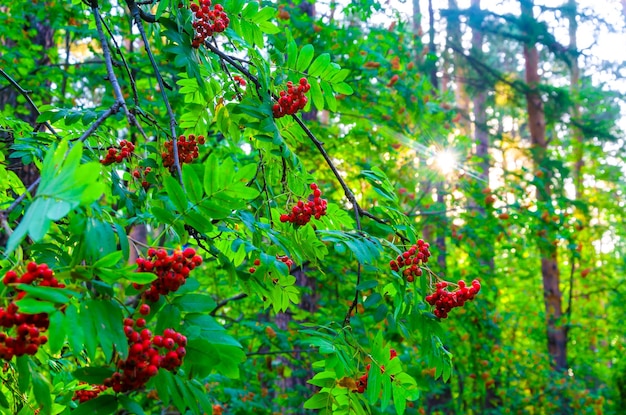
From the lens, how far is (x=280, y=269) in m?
1.75

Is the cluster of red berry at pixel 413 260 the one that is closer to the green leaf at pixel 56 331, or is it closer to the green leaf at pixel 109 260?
the green leaf at pixel 109 260

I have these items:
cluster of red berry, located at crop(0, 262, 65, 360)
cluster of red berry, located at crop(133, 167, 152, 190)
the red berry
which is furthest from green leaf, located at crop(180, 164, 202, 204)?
cluster of red berry, located at crop(133, 167, 152, 190)

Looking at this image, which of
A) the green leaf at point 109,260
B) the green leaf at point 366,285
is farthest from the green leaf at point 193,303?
the green leaf at point 366,285

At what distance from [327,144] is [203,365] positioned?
4712mm

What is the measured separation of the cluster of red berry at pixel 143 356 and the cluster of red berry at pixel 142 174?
1.09 metres

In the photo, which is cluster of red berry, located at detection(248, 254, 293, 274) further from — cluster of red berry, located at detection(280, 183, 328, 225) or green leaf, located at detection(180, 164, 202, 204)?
green leaf, located at detection(180, 164, 202, 204)

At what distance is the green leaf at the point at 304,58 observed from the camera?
7.26 ft

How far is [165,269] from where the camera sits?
1.30 meters

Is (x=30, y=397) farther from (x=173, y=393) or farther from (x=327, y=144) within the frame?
(x=327, y=144)

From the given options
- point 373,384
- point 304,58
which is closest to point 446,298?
point 373,384

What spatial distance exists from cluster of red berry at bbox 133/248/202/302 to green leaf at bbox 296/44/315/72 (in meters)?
1.16

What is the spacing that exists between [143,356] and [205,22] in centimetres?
127

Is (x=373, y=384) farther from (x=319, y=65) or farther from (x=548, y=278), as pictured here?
(x=548, y=278)

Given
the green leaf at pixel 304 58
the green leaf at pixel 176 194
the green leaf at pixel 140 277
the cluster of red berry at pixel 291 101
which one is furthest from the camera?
the green leaf at pixel 304 58
